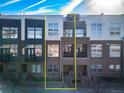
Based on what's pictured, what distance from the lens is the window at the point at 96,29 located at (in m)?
1.91

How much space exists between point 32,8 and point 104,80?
3.34 feet

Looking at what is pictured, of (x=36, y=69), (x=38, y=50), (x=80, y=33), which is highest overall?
(x=80, y=33)

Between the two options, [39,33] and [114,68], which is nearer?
[114,68]

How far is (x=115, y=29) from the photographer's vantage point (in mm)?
1896

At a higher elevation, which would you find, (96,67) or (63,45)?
(63,45)

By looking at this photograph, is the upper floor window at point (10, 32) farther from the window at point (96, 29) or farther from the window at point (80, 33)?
the window at point (96, 29)

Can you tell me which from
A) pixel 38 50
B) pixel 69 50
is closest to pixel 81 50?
pixel 69 50

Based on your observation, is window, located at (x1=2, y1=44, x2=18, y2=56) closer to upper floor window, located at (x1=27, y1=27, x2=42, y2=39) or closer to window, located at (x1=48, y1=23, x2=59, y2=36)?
upper floor window, located at (x1=27, y1=27, x2=42, y2=39)

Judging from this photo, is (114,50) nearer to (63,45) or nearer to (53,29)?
(63,45)

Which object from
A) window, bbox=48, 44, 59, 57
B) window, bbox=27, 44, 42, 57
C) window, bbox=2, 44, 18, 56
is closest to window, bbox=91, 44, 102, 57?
window, bbox=48, 44, 59, 57

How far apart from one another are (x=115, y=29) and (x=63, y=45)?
20.7 inches

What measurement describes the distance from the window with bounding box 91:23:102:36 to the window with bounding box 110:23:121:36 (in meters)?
0.11

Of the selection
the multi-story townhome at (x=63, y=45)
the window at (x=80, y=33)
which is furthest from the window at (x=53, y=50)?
the window at (x=80, y=33)

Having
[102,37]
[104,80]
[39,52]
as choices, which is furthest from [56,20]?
[104,80]
